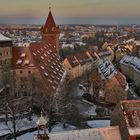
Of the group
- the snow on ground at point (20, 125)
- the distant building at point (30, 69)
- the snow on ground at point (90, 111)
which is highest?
the distant building at point (30, 69)

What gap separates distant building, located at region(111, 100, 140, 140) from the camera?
26438 mm

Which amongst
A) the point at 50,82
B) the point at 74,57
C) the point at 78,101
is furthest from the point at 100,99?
the point at 74,57

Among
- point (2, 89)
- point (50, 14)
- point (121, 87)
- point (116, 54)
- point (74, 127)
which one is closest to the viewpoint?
point (74, 127)

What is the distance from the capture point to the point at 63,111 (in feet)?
154

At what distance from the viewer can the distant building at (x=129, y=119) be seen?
1041 inches

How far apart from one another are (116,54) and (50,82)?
88.3 metres

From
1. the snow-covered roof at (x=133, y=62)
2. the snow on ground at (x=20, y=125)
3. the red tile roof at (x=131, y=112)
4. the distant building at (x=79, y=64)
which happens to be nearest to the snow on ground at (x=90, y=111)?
the snow on ground at (x=20, y=125)

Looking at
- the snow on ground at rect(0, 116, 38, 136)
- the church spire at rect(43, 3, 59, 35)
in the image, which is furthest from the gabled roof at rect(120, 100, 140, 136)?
the church spire at rect(43, 3, 59, 35)

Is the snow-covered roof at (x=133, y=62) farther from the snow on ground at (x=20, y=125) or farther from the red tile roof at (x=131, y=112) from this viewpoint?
the red tile roof at (x=131, y=112)

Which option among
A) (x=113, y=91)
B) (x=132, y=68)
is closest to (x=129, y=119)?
(x=113, y=91)

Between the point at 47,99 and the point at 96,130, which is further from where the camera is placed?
the point at 47,99

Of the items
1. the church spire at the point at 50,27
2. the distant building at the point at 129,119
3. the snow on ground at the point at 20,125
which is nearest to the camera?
the distant building at the point at 129,119

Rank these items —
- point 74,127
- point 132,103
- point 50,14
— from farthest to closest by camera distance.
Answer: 1. point 50,14
2. point 74,127
3. point 132,103

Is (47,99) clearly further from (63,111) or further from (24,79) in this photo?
(24,79)
